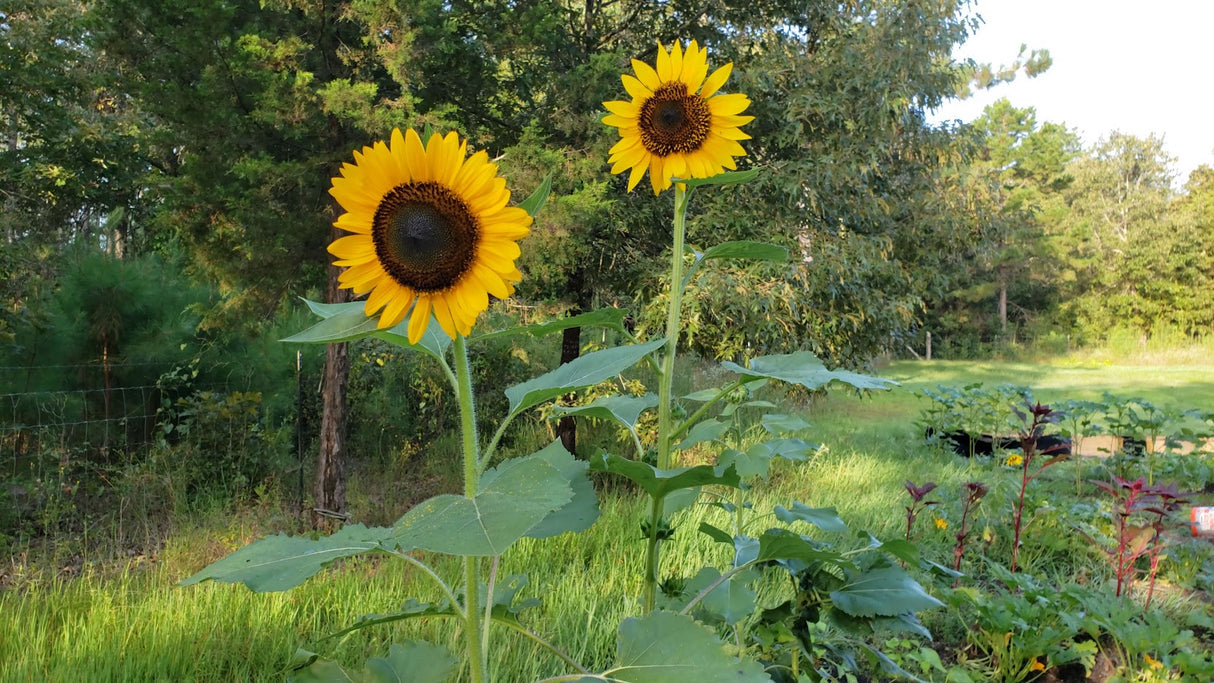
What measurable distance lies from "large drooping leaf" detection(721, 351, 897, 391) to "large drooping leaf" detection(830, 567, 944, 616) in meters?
0.37

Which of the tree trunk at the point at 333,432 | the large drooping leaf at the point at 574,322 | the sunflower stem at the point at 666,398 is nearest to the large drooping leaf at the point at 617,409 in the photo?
the sunflower stem at the point at 666,398

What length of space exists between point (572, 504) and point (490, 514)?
382 millimetres

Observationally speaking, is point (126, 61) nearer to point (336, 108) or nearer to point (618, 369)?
point (336, 108)

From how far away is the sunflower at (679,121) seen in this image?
1.25m

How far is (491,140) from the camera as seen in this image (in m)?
4.23

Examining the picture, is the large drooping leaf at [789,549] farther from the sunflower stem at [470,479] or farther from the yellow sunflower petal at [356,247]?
the yellow sunflower petal at [356,247]

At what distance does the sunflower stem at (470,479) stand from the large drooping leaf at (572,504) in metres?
0.14

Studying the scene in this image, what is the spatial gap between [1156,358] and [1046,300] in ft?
19.1

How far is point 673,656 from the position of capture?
864mm

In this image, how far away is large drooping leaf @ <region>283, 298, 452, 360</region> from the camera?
0.71 metres

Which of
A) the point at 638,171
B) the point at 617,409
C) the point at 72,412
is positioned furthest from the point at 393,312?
the point at 72,412

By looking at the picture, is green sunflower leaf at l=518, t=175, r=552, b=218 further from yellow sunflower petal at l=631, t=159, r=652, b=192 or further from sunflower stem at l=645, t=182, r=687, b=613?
yellow sunflower petal at l=631, t=159, r=652, b=192

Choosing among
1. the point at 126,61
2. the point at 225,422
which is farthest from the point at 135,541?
the point at 126,61

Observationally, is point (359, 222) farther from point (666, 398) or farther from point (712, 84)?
point (712, 84)
